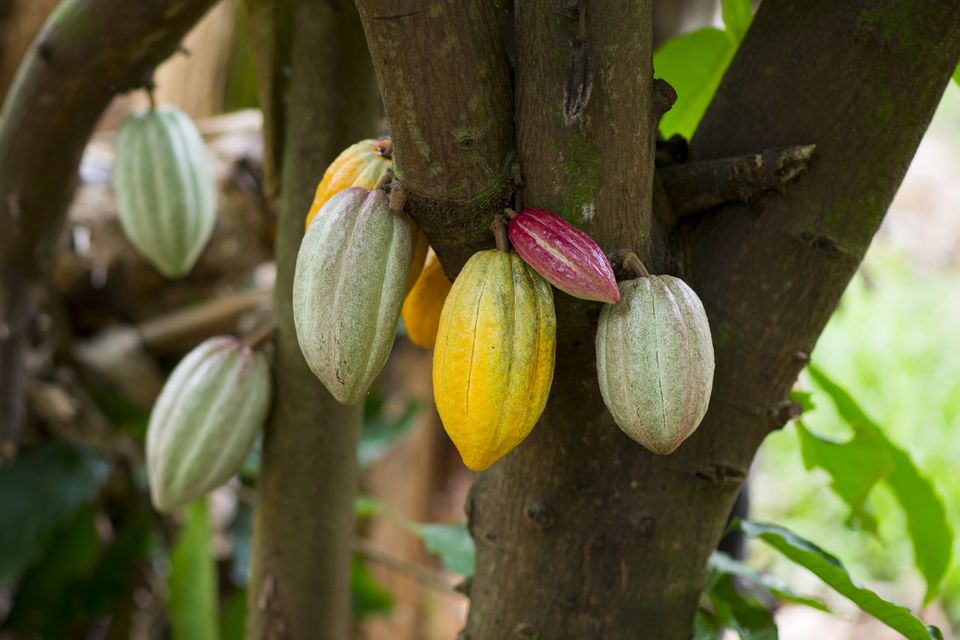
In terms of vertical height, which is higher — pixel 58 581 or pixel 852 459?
pixel 852 459

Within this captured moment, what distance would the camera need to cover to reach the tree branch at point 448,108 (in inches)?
18.5

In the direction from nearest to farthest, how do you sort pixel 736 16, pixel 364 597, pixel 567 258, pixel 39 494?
1. pixel 567 258
2. pixel 736 16
3. pixel 39 494
4. pixel 364 597

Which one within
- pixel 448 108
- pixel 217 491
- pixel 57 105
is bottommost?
pixel 217 491

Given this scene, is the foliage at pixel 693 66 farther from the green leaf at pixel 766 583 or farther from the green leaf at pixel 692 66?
the green leaf at pixel 766 583

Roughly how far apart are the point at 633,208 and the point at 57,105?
0.64 meters

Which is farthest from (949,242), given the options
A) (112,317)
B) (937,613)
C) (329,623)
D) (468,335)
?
(468,335)

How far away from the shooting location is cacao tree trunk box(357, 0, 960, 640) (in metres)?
0.49

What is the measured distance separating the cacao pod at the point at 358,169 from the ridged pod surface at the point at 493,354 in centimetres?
10

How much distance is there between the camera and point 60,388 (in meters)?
1.47

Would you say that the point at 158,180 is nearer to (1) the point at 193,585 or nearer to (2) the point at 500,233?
(1) the point at 193,585

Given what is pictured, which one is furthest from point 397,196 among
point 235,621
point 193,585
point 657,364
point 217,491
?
point 217,491

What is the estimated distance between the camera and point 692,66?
2.90 feet

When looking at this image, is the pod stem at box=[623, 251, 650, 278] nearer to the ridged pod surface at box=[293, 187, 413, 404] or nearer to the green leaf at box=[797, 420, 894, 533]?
the ridged pod surface at box=[293, 187, 413, 404]

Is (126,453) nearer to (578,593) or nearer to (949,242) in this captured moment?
(578,593)
